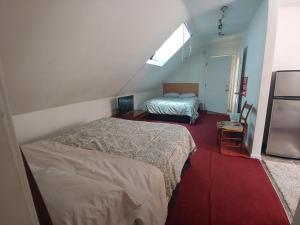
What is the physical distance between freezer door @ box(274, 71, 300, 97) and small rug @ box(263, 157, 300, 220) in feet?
3.50

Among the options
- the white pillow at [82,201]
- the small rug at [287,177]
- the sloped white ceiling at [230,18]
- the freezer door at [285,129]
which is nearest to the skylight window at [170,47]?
the sloped white ceiling at [230,18]

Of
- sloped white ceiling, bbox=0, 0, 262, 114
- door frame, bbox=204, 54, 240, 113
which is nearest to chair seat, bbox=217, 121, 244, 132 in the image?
sloped white ceiling, bbox=0, 0, 262, 114

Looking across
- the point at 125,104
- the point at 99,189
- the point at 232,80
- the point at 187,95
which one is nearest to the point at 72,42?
the point at 99,189

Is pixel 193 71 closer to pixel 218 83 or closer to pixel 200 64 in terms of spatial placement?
pixel 200 64

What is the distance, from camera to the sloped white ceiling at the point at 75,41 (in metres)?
1.23

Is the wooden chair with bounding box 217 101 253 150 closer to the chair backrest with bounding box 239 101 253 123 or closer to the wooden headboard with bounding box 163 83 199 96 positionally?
the chair backrest with bounding box 239 101 253 123

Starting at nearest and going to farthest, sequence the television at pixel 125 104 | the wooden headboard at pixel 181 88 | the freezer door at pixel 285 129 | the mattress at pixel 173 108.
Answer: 1. the freezer door at pixel 285 129
2. the television at pixel 125 104
3. the mattress at pixel 173 108
4. the wooden headboard at pixel 181 88

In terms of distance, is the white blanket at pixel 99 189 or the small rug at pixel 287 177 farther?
the small rug at pixel 287 177

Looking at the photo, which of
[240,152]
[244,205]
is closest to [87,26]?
[244,205]

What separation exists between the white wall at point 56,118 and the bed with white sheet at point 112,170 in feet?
1.59

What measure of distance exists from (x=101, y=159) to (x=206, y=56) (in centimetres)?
552

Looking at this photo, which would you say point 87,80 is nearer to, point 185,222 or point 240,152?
point 185,222

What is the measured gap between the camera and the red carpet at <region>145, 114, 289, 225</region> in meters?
1.58

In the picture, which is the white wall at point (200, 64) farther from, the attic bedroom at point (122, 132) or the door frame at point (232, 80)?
the attic bedroom at point (122, 132)
